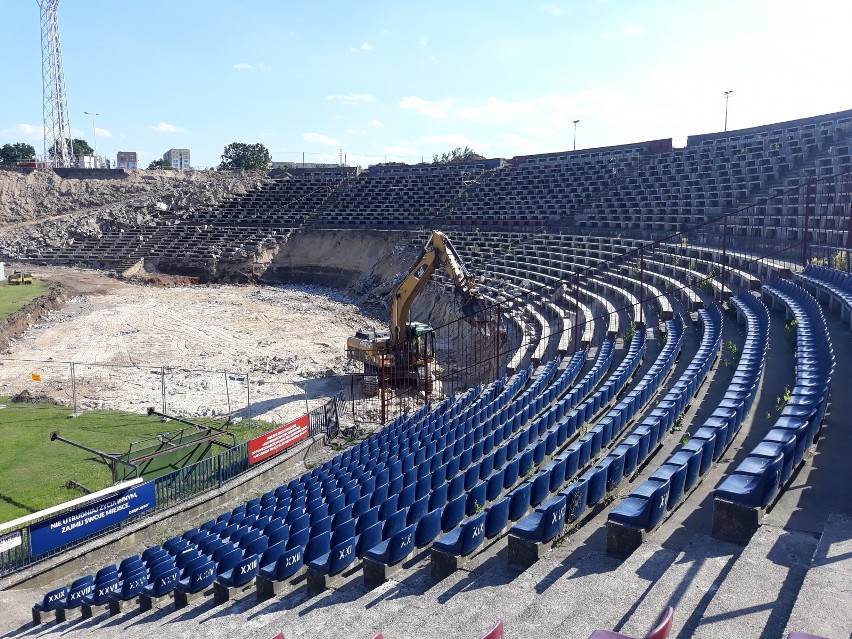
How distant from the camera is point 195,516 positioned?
15.3 meters

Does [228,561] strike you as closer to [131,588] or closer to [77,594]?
[131,588]

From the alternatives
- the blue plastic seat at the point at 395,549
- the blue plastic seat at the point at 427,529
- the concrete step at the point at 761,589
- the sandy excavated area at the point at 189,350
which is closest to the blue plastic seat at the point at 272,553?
the blue plastic seat at the point at 395,549

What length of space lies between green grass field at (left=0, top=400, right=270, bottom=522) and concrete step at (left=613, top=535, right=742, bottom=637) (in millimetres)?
13758

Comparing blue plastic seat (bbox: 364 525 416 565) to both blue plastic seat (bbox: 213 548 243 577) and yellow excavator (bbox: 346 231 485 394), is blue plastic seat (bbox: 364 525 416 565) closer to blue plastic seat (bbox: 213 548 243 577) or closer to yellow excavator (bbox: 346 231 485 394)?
blue plastic seat (bbox: 213 548 243 577)

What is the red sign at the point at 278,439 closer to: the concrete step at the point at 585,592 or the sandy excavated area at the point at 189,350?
the sandy excavated area at the point at 189,350

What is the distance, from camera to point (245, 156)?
114 m

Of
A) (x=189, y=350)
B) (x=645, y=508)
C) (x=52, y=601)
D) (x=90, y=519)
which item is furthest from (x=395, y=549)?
(x=189, y=350)

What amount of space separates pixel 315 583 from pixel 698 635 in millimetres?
5067

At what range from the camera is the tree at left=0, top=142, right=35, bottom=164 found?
340 ft

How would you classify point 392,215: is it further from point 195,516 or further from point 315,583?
point 315,583

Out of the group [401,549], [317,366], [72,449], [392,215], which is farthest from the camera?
[392,215]

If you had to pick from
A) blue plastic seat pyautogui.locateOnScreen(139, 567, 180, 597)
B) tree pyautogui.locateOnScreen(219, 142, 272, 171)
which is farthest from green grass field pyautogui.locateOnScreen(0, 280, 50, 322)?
tree pyautogui.locateOnScreen(219, 142, 272, 171)

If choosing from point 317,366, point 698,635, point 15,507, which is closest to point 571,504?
point 698,635

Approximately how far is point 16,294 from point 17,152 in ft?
239
